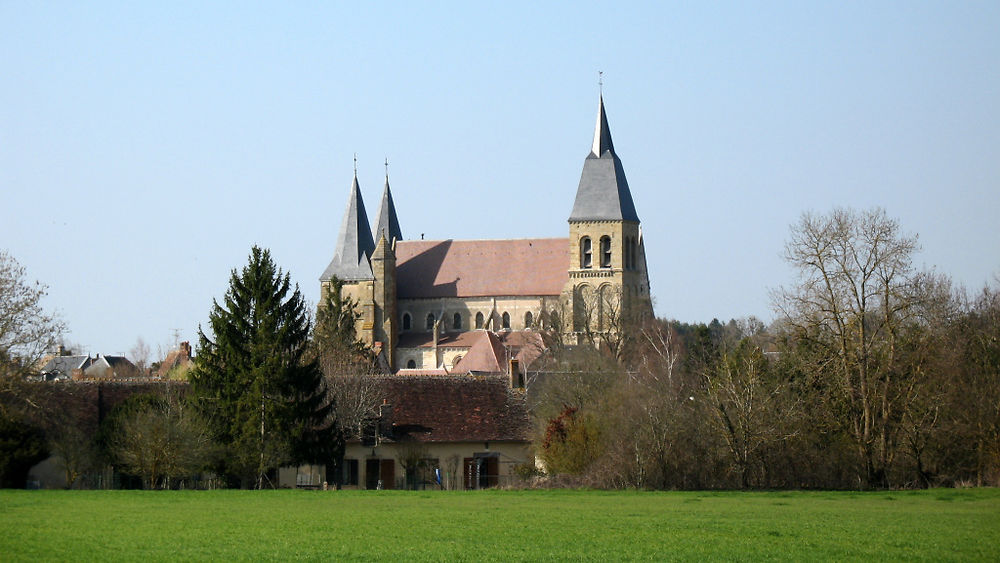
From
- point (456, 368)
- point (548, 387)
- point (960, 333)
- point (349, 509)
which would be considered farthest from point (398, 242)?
point (349, 509)

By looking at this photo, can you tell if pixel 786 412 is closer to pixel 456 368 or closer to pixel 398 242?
pixel 456 368

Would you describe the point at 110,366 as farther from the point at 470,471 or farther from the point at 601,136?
the point at 470,471

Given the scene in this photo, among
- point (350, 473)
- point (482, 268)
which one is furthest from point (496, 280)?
point (350, 473)

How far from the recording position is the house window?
45312 millimetres

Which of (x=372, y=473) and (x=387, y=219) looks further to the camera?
(x=387, y=219)

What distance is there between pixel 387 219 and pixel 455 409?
190 feet

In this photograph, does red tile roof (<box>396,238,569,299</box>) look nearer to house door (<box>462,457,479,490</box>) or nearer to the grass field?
house door (<box>462,457,479,490</box>)

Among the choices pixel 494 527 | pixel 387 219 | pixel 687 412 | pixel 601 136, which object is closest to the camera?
pixel 494 527

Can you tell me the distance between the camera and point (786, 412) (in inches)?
1558

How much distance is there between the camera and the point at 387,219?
10519 centimetres

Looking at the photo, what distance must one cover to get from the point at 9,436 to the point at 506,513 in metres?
18.0

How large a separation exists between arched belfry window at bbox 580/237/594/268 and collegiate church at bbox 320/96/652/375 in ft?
0.21

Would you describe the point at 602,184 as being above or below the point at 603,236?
above

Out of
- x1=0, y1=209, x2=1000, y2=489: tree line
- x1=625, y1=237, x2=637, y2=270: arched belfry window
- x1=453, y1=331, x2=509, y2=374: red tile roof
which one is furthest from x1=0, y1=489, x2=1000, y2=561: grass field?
x1=625, y1=237, x2=637, y2=270: arched belfry window
